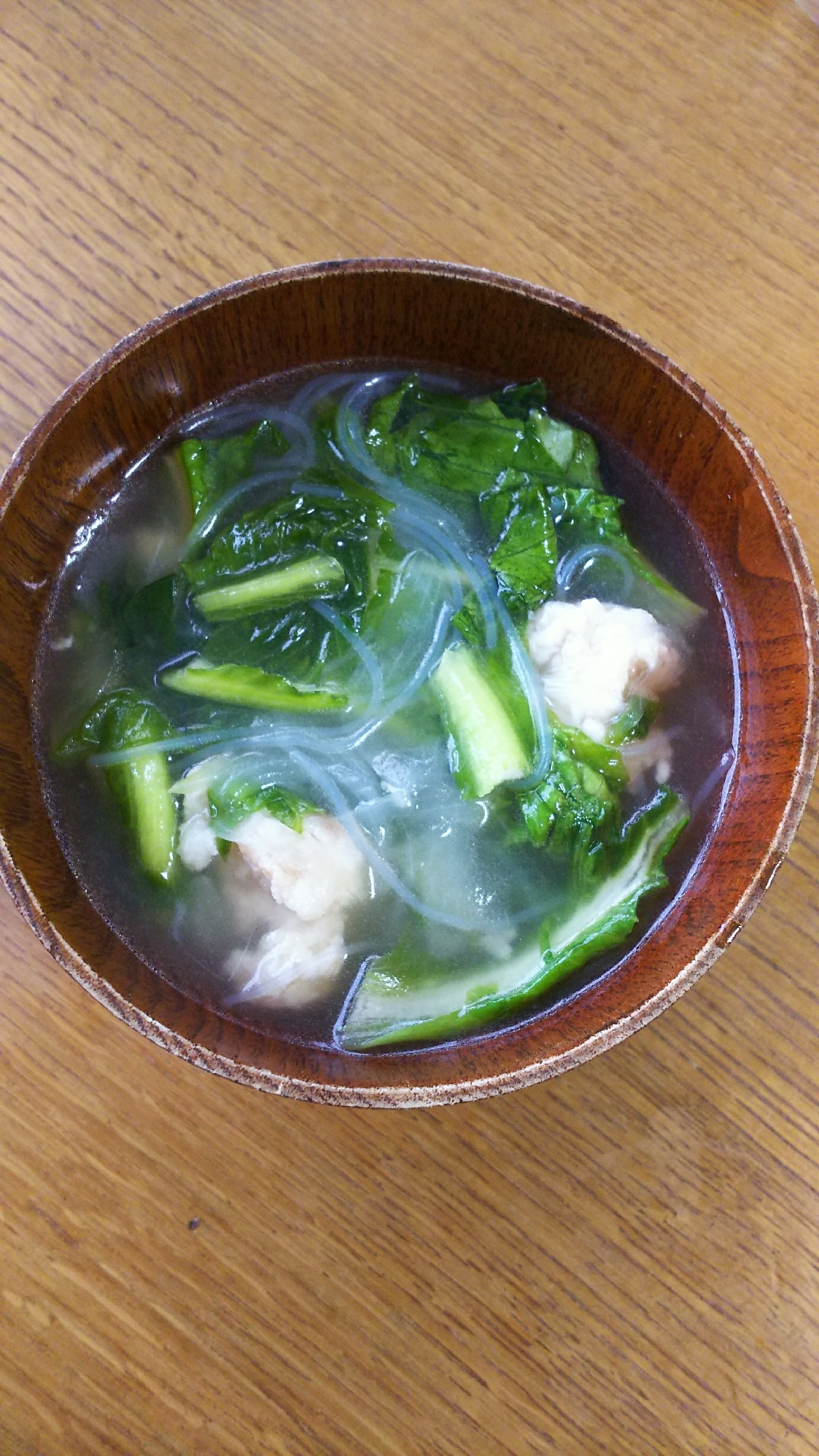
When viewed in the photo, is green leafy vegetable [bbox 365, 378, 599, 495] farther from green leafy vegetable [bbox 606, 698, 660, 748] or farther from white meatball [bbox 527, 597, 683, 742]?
green leafy vegetable [bbox 606, 698, 660, 748]

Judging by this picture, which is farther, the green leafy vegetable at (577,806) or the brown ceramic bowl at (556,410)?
the green leafy vegetable at (577,806)

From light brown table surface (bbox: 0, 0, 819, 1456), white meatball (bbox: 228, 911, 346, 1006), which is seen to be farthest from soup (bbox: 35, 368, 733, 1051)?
light brown table surface (bbox: 0, 0, 819, 1456)

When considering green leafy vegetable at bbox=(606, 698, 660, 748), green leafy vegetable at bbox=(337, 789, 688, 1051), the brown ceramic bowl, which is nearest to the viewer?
the brown ceramic bowl

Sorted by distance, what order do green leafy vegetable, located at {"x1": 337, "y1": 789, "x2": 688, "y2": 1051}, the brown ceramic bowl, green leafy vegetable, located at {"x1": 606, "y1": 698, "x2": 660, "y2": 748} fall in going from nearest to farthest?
1. the brown ceramic bowl
2. green leafy vegetable, located at {"x1": 337, "y1": 789, "x2": 688, "y2": 1051}
3. green leafy vegetable, located at {"x1": 606, "y1": 698, "x2": 660, "y2": 748}

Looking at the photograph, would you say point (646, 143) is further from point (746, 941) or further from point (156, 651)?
point (746, 941)

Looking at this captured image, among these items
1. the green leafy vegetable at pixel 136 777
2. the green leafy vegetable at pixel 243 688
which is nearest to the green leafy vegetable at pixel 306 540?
the green leafy vegetable at pixel 243 688

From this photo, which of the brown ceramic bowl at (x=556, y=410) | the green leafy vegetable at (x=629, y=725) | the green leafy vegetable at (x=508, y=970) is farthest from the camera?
the green leafy vegetable at (x=629, y=725)

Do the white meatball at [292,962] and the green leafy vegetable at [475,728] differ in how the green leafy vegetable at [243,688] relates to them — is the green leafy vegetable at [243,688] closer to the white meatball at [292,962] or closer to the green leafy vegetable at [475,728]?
the green leafy vegetable at [475,728]
